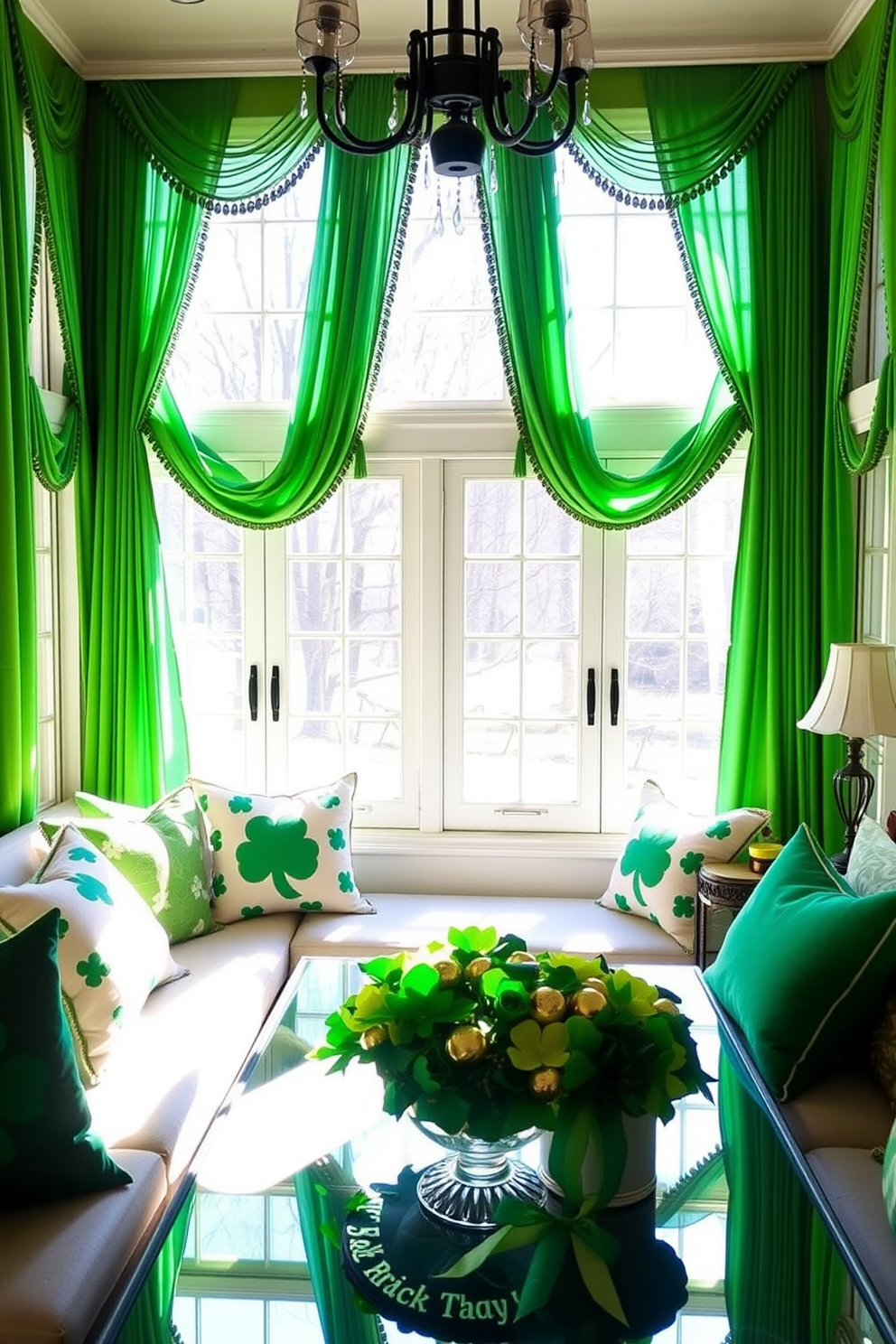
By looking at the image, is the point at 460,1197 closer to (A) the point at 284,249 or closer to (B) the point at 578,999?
(B) the point at 578,999

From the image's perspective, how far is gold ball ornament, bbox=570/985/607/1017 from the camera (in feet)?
6.31

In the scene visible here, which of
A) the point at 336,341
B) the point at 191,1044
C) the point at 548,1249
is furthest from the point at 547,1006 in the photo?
the point at 336,341

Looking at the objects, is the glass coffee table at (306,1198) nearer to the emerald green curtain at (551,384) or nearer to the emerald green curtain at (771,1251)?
the emerald green curtain at (771,1251)

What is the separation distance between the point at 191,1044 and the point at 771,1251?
1613mm

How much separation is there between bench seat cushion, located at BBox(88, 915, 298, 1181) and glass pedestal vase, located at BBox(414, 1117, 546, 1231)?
2.61 feet

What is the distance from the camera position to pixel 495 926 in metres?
3.69

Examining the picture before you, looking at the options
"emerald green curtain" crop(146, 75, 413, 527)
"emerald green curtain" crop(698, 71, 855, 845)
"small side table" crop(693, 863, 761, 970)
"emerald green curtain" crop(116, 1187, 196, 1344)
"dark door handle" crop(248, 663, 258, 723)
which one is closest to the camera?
"emerald green curtain" crop(116, 1187, 196, 1344)

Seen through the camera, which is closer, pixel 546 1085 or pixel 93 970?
pixel 546 1085

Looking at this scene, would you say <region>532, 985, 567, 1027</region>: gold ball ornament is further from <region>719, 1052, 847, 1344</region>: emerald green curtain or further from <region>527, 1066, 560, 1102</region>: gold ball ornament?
<region>719, 1052, 847, 1344</region>: emerald green curtain

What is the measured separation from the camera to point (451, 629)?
4.57 meters

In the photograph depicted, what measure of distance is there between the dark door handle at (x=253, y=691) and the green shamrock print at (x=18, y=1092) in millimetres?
2470

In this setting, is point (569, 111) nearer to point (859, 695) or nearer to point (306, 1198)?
point (859, 695)

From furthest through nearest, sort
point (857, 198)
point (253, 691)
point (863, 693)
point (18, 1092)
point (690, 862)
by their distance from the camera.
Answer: point (253, 691) < point (690, 862) < point (857, 198) < point (863, 693) < point (18, 1092)

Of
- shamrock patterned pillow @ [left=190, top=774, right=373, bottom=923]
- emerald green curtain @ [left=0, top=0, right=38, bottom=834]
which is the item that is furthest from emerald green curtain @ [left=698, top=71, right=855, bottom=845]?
emerald green curtain @ [left=0, top=0, right=38, bottom=834]
